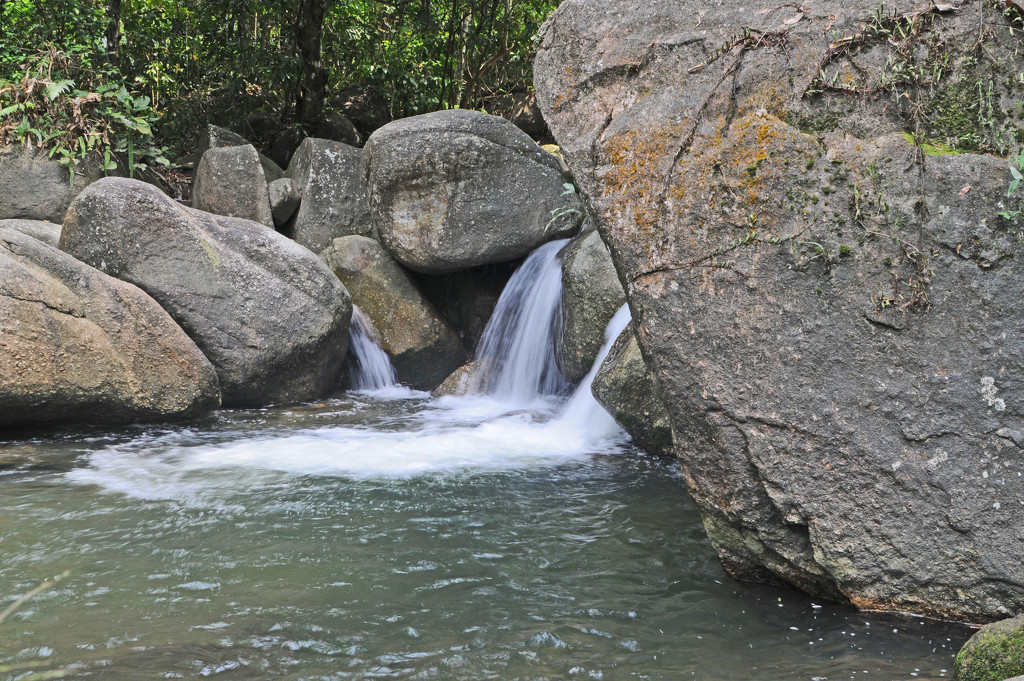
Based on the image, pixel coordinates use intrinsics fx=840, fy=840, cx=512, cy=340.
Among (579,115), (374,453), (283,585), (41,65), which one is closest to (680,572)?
(283,585)

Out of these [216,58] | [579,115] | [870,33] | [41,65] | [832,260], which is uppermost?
[216,58]

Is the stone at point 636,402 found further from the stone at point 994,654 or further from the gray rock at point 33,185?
the gray rock at point 33,185

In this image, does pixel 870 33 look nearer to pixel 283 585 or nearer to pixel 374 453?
pixel 283 585


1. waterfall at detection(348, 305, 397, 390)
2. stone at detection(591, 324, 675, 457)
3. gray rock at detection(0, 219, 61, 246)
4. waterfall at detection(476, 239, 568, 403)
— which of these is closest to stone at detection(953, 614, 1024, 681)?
stone at detection(591, 324, 675, 457)

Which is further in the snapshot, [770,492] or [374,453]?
[374,453]

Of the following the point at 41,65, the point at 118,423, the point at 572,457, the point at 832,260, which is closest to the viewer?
the point at 832,260

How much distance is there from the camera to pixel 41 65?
30.9ft

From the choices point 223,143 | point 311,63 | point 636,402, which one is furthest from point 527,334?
point 311,63

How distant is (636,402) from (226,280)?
3859 mm

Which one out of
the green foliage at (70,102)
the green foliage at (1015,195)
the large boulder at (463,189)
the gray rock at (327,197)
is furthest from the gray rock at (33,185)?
the green foliage at (1015,195)

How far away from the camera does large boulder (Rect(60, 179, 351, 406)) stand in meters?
7.19

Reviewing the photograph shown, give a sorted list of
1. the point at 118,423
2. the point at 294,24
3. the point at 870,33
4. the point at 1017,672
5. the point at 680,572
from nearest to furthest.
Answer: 1. the point at 1017,672
2. the point at 870,33
3. the point at 680,572
4. the point at 118,423
5. the point at 294,24

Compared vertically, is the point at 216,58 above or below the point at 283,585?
above

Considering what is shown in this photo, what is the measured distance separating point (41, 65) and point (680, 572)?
9185 millimetres
